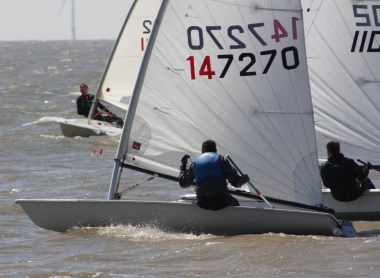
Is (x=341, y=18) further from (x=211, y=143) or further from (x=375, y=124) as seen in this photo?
(x=211, y=143)

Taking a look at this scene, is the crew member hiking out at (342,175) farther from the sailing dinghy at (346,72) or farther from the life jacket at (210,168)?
the life jacket at (210,168)

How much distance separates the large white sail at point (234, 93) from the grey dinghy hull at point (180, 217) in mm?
387

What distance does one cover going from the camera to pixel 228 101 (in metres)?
6.84

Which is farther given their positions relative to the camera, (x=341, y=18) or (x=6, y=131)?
(x=6, y=131)

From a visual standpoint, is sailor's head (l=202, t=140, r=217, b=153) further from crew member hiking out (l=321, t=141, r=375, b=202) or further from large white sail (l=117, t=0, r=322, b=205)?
crew member hiking out (l=321, t=141, r=375, b=202)

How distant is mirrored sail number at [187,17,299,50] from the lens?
675 centimetres

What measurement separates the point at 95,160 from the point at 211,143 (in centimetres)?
605

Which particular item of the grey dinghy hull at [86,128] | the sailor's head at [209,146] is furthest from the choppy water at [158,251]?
the grey dinghy hull at [86,128]

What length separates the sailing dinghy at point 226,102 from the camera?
6.74 meters

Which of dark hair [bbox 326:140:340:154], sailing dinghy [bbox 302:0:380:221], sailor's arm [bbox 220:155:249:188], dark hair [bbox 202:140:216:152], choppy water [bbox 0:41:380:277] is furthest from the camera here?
sailing dinghy [bbox 302:0:380:221]

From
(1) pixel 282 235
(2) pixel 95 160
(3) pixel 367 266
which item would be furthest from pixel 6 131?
(3) pixel 367 266

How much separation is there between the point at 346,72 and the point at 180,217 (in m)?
2.62

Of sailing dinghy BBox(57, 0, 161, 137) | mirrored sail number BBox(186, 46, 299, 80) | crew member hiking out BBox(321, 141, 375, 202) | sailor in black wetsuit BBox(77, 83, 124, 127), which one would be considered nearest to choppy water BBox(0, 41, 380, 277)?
crew member hiking out BBox(321, 141, 375, 202)

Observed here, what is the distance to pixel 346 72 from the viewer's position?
809 cm
